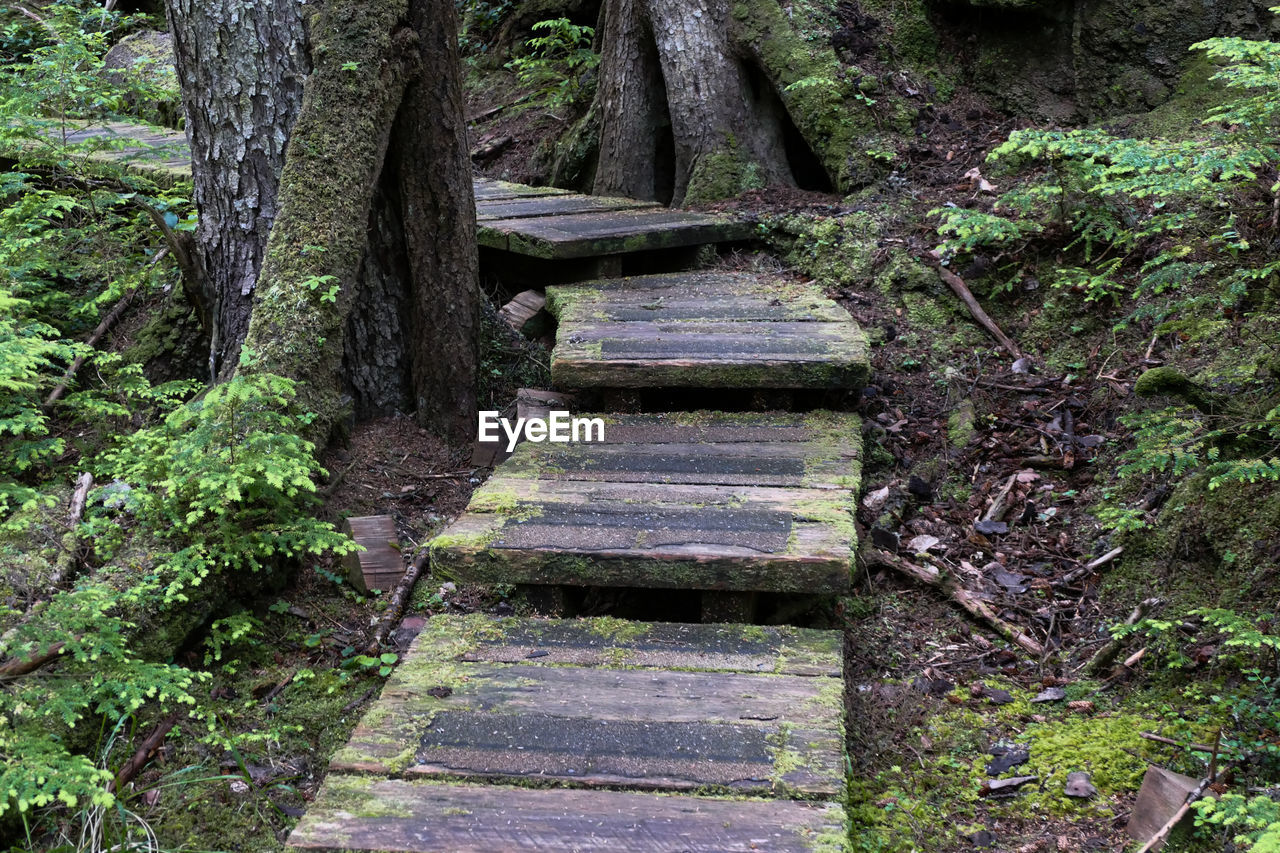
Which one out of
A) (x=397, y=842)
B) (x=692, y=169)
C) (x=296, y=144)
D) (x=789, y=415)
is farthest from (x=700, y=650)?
(x=692, y=169)

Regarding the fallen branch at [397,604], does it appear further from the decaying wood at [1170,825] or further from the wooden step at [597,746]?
the decaying wood at [1170,825]

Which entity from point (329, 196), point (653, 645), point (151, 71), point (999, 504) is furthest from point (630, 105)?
point (151, 71)

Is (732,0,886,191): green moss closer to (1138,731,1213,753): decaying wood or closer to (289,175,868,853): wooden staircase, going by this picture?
(289,175,868,853): wooden staircase

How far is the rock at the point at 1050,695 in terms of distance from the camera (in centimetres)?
326

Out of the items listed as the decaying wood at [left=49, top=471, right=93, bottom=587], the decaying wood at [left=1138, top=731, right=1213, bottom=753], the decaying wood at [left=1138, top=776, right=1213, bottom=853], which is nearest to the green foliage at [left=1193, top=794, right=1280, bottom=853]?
the decaying wood at [left=1138, top=776, right=1213, bottom=853]

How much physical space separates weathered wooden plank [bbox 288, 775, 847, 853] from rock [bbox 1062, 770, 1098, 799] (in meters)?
0.87

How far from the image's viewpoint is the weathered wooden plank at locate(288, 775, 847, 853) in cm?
232

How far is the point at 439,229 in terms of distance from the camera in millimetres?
4867

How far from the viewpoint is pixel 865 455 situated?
184 inches

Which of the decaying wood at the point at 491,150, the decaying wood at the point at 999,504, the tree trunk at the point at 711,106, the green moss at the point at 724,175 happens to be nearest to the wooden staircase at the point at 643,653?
the decaying wood at the point at 999,504

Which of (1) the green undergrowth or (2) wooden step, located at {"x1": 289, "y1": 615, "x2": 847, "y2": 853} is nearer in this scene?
(2) wooden step, located at {"x1": 289, "y1": 615, "x2": 847, "y2": 853}

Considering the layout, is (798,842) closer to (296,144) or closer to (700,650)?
(700,650)

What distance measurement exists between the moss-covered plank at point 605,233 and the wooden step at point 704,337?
250mm

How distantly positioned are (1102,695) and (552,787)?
187cm
